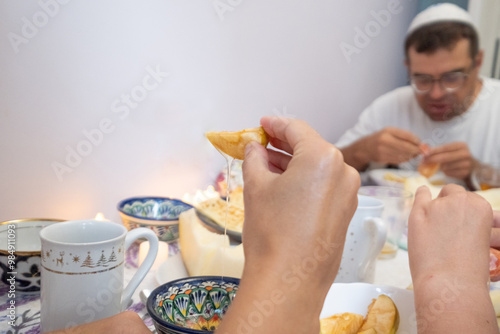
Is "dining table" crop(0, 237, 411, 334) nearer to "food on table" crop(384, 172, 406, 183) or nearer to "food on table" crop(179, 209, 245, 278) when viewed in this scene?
"food on table" crop(179, 209, 245, 278)

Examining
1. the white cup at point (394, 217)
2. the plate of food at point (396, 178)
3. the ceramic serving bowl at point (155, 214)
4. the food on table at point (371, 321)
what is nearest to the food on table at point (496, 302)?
the food on table at point (371, 321)

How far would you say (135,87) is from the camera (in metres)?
1.20

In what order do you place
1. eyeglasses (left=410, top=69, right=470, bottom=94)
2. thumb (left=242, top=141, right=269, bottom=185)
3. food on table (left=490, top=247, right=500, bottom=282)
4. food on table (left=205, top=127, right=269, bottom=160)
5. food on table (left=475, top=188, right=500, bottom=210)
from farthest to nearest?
1. eyeglasses (left=410, top=69, right=470, bottom=94)
2. food on table (left=475, top=188, right=500, bottom=210)
3. food on table (left=490, top=247, right=500, bottom=282)
4. food on table (left=205, top=127, right=269, bottom=160)
5. thumb (left=242, top=141, right=269, bottom=185)

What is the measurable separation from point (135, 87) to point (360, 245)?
0.81m

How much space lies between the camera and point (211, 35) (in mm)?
1379

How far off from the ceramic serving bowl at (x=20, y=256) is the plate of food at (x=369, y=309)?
41cm

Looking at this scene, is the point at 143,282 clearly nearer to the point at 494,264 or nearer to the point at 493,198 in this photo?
the point at 494,264

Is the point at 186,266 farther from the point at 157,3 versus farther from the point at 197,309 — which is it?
the point at 157,3

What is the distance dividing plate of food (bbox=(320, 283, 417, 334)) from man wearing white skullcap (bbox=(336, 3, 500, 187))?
4.01ft

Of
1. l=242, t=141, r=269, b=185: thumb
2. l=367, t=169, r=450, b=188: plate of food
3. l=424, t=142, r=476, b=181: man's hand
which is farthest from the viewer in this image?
l=424, t=142, r=476, b=181: man's hand

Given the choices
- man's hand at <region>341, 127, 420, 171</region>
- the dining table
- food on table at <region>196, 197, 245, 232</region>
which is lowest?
the dining table

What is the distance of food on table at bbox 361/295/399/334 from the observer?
48 centimetres

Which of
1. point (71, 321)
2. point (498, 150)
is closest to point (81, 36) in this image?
point (71, 321)

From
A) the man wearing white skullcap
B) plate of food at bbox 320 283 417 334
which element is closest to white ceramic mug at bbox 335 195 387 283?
plate of food at bbox 320 283 417 334
